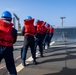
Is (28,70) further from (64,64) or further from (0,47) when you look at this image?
(0,47)

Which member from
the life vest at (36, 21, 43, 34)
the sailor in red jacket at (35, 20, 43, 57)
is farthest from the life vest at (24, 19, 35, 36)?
the life vest at (36, 21, 43, 34)

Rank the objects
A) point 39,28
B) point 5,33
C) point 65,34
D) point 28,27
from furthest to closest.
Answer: point 65,34 → point 39,28 → point 28,27 → point 5,33

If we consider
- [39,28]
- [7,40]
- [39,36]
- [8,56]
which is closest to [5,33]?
[7,40]

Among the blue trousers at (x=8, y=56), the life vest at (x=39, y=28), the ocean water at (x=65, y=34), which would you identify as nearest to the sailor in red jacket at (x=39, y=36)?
the life vest at (x=39, y=28)

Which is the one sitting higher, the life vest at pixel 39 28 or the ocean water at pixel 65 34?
the life vest at pixel 39 28

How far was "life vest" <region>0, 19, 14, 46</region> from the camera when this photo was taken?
810 centimetres

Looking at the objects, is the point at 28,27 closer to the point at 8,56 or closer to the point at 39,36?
the point at 39,36

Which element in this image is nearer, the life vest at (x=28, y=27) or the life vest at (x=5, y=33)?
the life vest at (x=5, y=33)

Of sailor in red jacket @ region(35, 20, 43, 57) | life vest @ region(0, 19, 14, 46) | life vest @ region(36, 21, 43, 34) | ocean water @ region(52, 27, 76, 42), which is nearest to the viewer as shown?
life vest @ region(0, 19, 14, 46)

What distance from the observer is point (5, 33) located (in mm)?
8086

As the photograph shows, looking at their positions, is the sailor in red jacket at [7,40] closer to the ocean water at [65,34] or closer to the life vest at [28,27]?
the life vest at [28,27]

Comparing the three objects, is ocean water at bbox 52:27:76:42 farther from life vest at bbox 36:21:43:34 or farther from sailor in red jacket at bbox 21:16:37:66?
sailor in red jacket at bbox 21:16:37:66

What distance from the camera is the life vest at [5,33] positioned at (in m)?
8.10

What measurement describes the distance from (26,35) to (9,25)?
3827 millimetres
